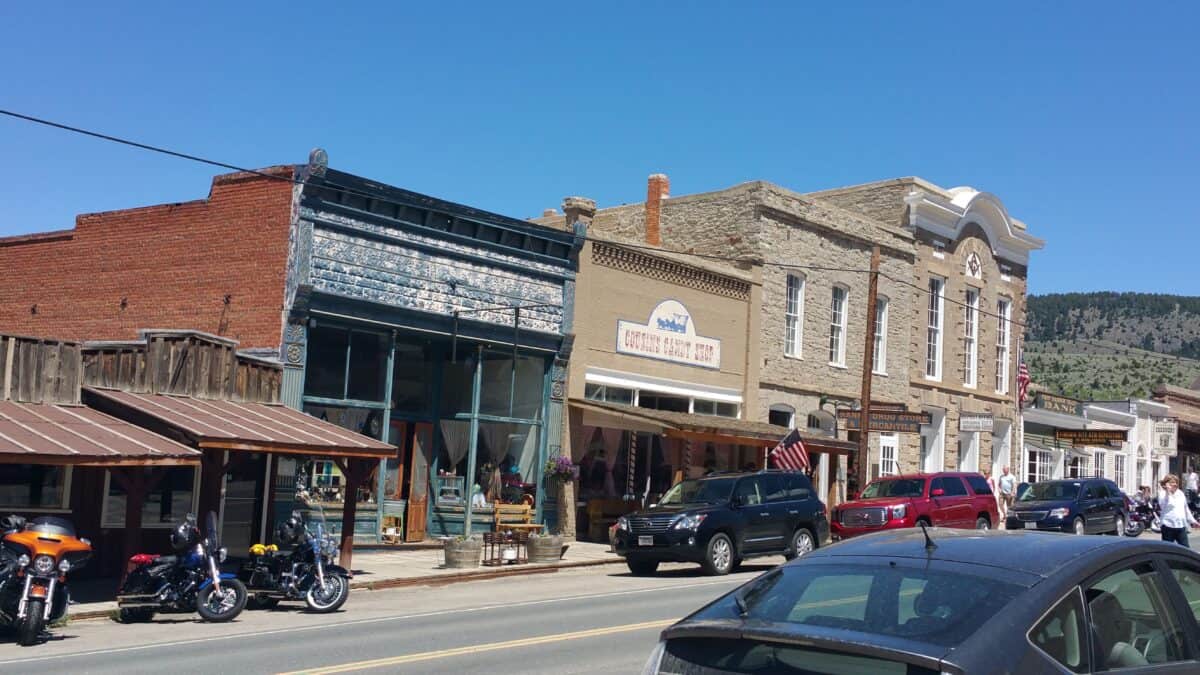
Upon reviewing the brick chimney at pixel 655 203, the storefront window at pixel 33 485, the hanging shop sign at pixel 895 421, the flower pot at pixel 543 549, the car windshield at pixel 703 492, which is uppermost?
the brick chimney at pixel 655 203

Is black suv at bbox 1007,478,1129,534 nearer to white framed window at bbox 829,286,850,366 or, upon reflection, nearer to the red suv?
the red suv

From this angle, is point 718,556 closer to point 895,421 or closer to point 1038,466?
Result: point 895,421

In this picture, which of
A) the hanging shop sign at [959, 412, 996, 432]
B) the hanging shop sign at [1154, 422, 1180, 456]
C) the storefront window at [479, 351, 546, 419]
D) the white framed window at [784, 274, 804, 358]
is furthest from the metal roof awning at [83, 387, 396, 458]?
the hanging shop sign at [1154, 422, 1180, 456]

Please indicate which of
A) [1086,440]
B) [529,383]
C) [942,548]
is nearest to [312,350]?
[529,383]

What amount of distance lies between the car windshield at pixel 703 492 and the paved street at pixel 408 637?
9.40 ft

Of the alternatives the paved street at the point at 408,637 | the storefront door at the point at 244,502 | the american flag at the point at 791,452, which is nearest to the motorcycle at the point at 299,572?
the paved street at the point at 408,637

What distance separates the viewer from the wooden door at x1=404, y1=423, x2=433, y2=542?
81.5 feet

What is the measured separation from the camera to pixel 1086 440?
143 feet

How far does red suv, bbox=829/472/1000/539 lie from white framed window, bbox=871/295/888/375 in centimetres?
912

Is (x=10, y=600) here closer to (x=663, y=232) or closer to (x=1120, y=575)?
(x=1120, y=575)

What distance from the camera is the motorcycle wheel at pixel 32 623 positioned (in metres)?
12.5

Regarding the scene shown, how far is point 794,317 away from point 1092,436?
52.3 feet

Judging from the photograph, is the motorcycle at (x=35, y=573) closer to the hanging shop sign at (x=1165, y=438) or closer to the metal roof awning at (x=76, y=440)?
the metal roof awning at (x=76, y=440)

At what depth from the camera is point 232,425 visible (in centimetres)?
1753
